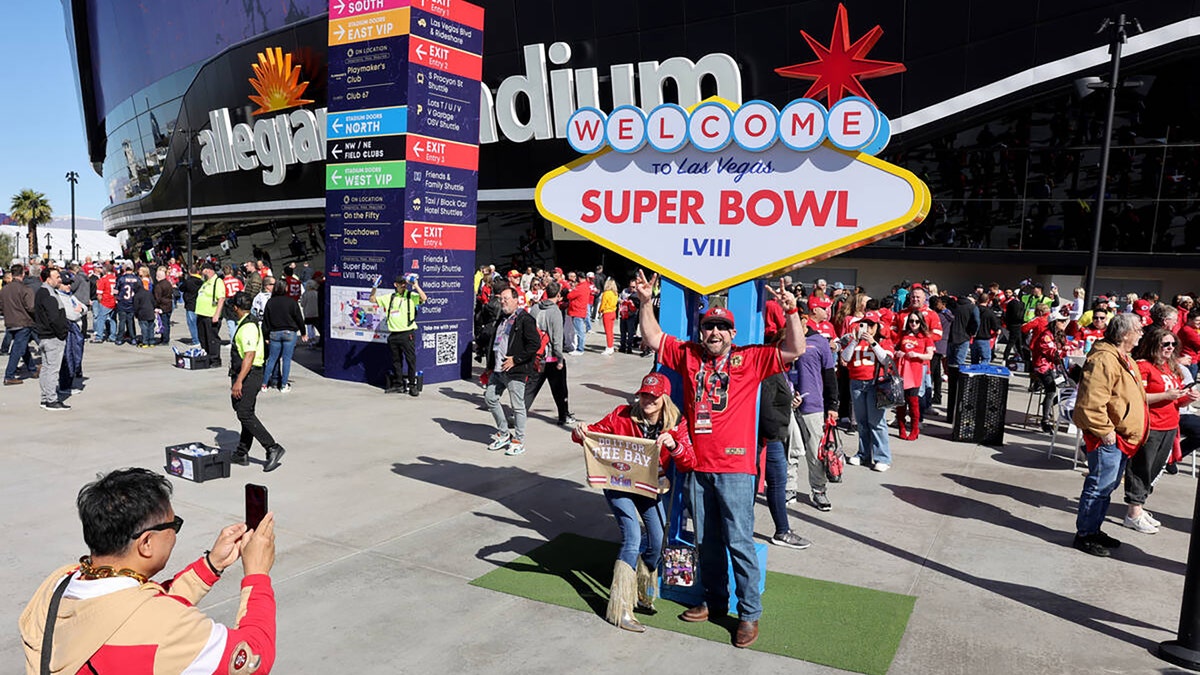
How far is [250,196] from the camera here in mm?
38000

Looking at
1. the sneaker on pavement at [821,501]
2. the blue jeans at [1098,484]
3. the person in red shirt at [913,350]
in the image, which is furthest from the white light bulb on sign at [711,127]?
the person in red shirt at [913,350]

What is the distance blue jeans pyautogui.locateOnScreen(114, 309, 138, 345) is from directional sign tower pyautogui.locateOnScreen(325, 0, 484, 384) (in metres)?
6.59

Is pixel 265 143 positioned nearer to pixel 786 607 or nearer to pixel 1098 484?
pixel 786 607

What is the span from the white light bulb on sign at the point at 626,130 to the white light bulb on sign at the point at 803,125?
3.15 feet

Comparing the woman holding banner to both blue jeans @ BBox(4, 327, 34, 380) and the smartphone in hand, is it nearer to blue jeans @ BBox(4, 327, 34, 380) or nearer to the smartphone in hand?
the smartphone in hand

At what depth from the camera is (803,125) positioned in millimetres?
4945

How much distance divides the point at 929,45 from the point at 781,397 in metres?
22.5

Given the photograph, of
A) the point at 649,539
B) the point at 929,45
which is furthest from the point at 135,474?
the point at 929,45

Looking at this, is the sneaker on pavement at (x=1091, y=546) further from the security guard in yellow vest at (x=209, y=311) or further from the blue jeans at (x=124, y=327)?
the blue jeans at (x=124, y=327)

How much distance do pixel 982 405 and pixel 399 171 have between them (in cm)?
957

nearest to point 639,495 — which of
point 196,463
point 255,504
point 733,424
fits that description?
point 733,424

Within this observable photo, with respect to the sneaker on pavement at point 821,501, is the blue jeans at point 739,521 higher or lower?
higher

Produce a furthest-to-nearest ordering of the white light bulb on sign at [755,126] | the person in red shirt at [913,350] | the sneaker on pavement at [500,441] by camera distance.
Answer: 1. the person in red shirt at [913,350]
2. the sneaker on pavement at [500,441]
3. the white light bulb on sign at [755,126]

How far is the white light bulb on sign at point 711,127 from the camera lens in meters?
5.17
